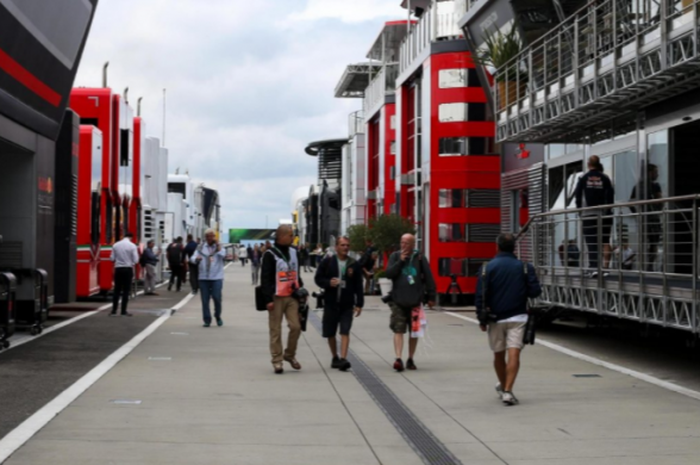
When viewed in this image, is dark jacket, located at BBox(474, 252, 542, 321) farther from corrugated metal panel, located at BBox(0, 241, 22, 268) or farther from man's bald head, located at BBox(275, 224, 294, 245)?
corrugated metal panel, located at BBox(0, 241, 22, 268)

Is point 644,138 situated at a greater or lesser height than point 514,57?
lesser

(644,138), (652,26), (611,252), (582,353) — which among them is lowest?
(582,353)

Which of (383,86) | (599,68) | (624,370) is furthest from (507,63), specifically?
(383,86)

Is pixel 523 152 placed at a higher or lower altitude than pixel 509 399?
higher

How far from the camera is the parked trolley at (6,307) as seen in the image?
15.2 m

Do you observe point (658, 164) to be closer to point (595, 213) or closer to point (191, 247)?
point (595, 213)

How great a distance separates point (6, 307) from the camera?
50.0 feet

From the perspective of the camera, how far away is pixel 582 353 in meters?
16.7

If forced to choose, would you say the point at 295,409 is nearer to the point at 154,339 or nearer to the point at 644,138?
the point at 154,339

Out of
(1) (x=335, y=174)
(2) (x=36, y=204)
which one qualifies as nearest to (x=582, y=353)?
(2) (x=36, y=204)

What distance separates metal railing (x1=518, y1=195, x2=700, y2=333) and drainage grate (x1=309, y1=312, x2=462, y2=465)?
3344mm

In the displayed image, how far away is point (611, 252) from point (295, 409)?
660 cm

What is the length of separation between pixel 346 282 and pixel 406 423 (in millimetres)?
4586

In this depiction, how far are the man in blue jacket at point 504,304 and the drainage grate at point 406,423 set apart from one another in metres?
1.11
